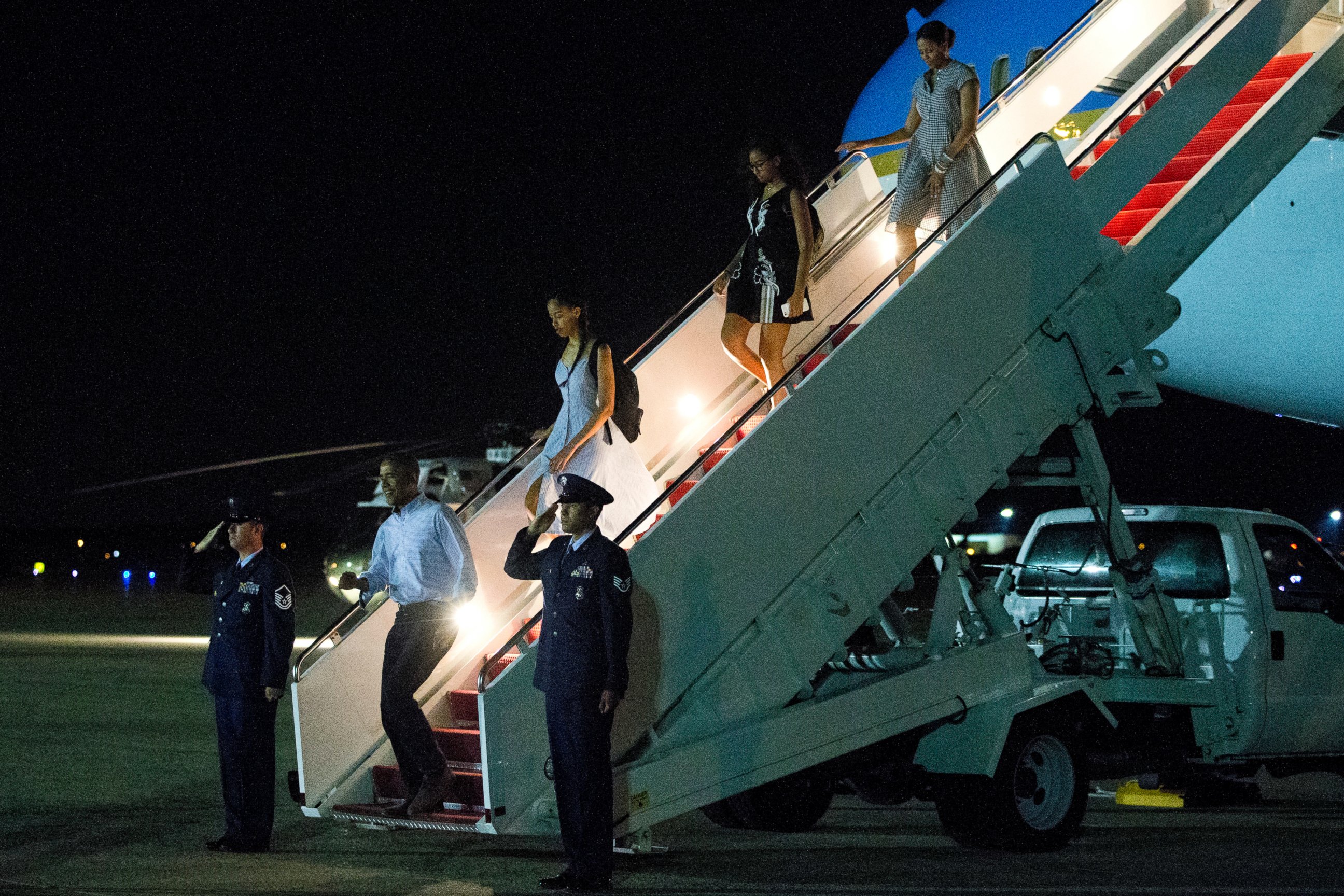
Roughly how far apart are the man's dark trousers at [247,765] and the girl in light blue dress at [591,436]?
169 centimetres

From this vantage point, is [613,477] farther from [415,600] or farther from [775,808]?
[775,808]

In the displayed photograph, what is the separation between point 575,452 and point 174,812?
3245mm

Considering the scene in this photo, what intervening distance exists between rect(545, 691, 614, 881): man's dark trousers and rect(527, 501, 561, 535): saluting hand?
36.6 inches

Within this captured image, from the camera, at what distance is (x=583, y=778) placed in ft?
20.5

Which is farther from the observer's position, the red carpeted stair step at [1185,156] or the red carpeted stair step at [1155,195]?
the red carpeted stair step at [1155,195]

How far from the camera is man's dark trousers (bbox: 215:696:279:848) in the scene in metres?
7.38

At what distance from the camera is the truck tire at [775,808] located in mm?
8234

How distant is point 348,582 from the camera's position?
7.14 m

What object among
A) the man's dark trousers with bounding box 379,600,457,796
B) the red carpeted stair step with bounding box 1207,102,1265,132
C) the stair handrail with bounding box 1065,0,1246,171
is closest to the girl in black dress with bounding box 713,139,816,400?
the stair handrail with bounding box 1065,0,1246,171

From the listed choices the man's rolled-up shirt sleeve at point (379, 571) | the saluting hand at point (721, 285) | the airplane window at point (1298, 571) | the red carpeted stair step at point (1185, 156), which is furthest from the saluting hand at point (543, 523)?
the airplane window at point (1298, 571)

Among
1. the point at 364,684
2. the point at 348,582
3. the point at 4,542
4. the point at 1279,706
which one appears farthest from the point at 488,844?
the point at 4,542

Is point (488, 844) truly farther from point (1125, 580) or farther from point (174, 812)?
point (1125, 580)

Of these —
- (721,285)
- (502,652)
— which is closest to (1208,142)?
(721,285)

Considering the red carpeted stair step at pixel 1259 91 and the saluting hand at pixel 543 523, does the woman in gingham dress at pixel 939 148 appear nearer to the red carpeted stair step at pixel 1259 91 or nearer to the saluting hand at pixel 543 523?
the red carpeted stair step at pixel 1259 91
